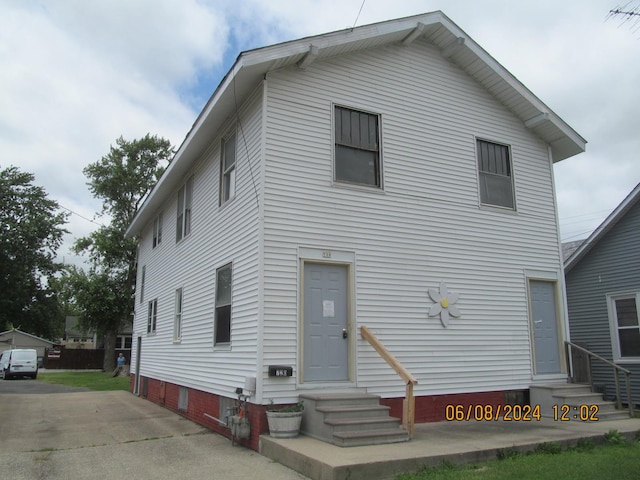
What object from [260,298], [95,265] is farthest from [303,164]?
[95,265]

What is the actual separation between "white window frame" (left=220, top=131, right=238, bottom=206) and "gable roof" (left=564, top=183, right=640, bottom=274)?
10276 millimetres

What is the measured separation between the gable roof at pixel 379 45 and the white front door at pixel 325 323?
3333mm

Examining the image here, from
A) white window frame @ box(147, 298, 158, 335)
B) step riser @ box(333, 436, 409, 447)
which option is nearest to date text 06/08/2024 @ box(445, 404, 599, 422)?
step riser @ box(333, 436, 409, 447)

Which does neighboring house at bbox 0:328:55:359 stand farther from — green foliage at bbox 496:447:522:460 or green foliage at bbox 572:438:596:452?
green foliage at bbox 572:438:596:452

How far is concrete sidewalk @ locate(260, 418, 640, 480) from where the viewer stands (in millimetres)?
5992

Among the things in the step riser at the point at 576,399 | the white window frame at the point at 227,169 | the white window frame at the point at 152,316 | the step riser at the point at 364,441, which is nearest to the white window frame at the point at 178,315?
the white window frame at the point at 152,316

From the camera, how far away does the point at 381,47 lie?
10477mm

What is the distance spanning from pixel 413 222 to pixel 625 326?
8241 millimetres

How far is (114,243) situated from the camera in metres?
36.1

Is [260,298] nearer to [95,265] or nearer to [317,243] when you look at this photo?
[317,243]

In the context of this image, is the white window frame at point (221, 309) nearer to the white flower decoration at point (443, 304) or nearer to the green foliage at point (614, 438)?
the white flower decoration at point (443, 304)

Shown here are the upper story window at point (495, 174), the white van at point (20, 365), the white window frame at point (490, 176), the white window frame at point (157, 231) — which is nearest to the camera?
the white window frame at point (490, 176)

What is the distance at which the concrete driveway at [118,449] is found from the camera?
6867mm

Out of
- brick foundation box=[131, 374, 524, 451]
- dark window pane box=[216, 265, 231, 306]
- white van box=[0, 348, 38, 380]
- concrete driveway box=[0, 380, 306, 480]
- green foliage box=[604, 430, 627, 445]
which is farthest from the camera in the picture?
white van box=[0, 348, 38, 380]
